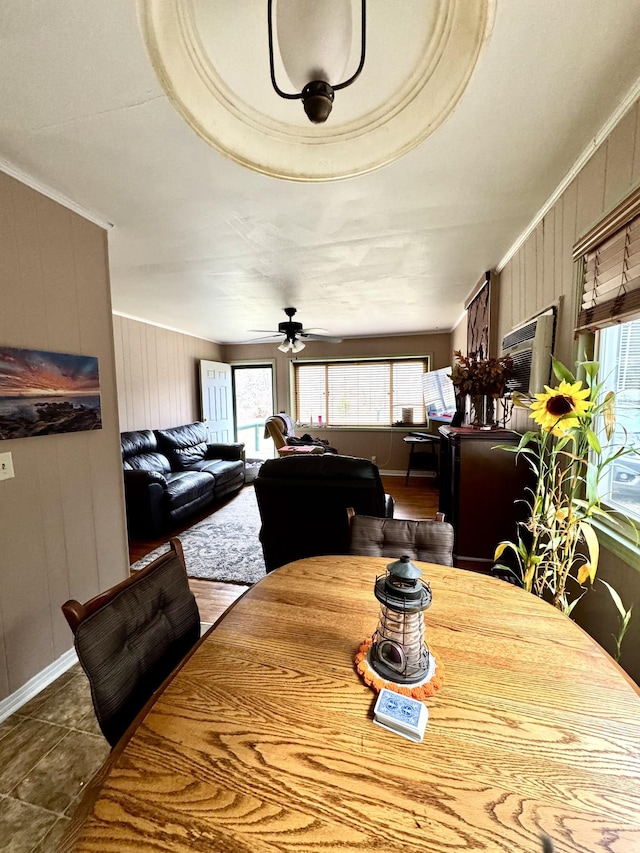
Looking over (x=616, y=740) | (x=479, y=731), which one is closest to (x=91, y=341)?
(x=479, y=731)

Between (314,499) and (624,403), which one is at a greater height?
(624,403)

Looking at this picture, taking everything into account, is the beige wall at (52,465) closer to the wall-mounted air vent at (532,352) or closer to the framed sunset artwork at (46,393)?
the framed sunset artwork at (46,393)

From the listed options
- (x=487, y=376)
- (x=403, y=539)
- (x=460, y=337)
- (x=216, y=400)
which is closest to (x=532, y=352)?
(x=487, y=376)

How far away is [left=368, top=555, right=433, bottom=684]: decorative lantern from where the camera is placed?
0.73m

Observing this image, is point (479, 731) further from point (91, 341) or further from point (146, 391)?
point (146, 391)

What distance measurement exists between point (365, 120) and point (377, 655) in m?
1.14

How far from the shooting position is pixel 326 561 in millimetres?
1343

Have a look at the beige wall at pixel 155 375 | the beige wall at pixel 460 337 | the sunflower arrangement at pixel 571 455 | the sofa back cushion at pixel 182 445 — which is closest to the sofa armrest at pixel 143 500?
the sofa back cushion at pixel 182 445

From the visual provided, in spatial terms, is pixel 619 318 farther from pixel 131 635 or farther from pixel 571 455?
pixel 131 635

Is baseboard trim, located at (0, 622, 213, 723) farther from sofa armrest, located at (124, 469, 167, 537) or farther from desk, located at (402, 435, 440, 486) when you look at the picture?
desk, located at (402, 435, 440, 486)

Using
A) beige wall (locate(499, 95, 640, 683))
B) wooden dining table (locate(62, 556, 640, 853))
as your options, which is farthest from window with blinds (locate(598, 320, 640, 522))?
wooden dining table (locate(62, 556, 640, 853))

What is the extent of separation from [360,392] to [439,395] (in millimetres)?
1549

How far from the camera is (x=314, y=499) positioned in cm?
221

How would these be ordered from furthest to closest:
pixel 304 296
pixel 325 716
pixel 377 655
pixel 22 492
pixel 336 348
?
pixel 336 348 → pixel 304 296 → pixel 22 492 → pixel 377 655 → pixel 325 716
